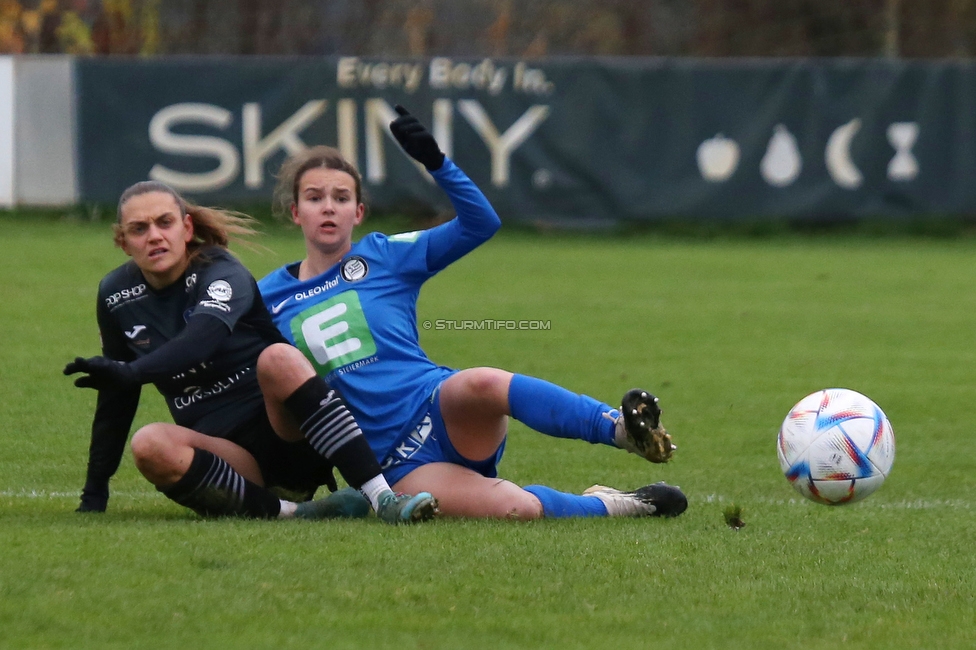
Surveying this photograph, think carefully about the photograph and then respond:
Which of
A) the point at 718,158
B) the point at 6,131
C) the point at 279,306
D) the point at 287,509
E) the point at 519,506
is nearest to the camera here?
the point at 519,506

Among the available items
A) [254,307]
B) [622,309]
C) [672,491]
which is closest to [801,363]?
[622,309]

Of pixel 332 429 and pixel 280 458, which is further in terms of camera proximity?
pixel 280 458

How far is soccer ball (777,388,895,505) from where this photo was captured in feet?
15.1

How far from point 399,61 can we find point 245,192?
6.95 ft

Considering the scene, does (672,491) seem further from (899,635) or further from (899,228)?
(899,228)

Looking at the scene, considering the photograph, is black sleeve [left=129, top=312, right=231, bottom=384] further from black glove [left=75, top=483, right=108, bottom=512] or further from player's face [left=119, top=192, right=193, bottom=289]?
black glove [left=75, top=483, right=108, bottom=512]

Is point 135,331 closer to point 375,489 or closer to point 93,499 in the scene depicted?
point 93,499

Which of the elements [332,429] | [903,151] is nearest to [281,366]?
[332,429]

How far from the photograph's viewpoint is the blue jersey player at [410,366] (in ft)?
14.9

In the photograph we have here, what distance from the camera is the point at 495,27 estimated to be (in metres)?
23.5

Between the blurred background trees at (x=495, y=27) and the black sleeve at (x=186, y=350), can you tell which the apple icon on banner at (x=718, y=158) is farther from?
the black sleeve at (x=186, y=350)

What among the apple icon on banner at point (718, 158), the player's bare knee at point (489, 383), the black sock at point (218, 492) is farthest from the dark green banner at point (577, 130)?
the player's bare knee at point (489, 383)

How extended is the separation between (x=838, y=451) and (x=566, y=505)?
0.85 meters

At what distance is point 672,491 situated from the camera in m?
4.71
